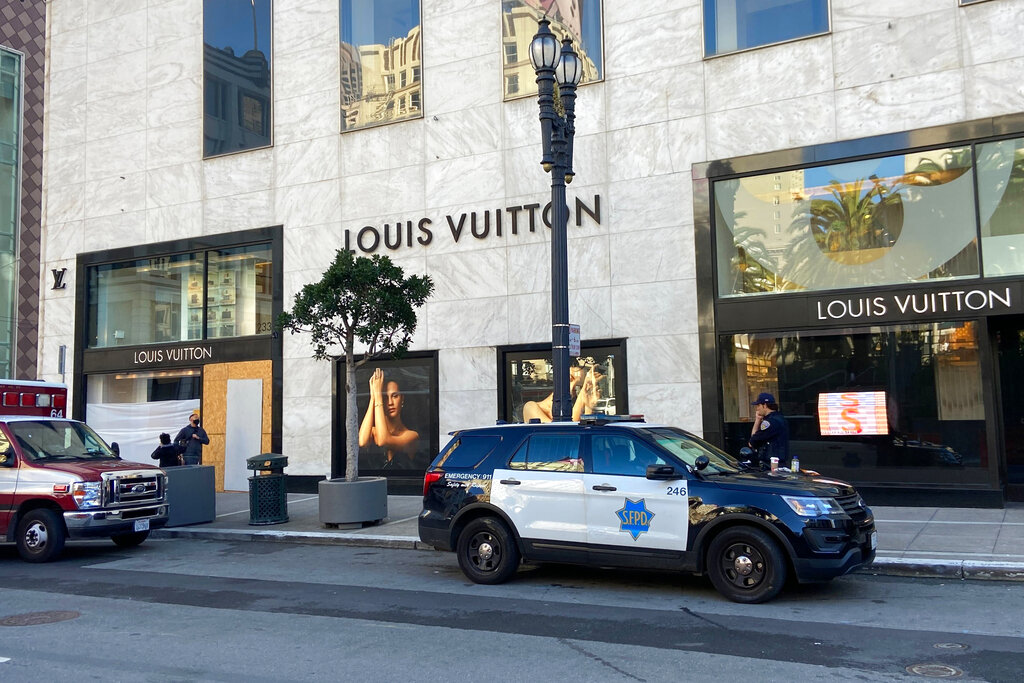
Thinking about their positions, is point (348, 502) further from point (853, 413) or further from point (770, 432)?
point (853, 413)

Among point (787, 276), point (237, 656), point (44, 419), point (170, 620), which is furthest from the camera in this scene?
point (787, 276)

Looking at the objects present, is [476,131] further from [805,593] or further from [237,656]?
[237,656]

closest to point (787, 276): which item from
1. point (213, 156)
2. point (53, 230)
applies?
point (213, 156)

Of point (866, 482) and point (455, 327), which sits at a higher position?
point (455, 327)

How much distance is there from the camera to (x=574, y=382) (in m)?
16.3

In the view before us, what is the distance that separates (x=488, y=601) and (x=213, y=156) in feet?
49.6

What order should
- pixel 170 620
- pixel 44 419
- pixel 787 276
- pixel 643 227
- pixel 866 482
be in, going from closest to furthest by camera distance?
pixel 170 620, pixel 44 419, pixel 866 482, pixel 787 276, pixel 643 227

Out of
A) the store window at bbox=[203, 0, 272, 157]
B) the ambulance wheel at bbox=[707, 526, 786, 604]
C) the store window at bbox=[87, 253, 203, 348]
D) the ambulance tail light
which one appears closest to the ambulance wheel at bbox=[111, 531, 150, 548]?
the ambulance tail light

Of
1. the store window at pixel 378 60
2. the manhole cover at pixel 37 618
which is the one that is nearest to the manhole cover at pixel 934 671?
the manhole cover at pixel 37 618

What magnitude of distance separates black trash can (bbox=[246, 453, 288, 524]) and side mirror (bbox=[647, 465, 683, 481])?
7738mm

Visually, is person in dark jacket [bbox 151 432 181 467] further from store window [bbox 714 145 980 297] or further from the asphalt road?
Answer: store window [bbox 714 145 980 297]

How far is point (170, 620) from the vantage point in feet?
26.0

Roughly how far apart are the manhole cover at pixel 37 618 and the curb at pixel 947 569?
7.55 meters

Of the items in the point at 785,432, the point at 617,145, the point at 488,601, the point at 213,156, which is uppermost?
the point at 213,156
